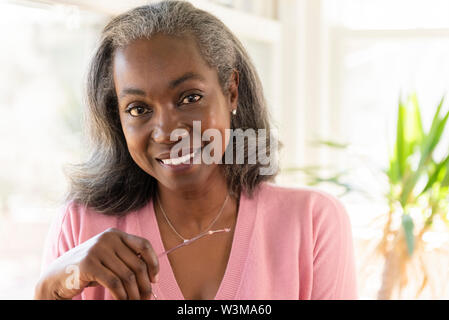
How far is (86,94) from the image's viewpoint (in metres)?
1.22

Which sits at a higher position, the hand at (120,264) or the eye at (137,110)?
the eye at (137,110)

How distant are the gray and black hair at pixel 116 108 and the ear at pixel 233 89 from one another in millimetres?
19

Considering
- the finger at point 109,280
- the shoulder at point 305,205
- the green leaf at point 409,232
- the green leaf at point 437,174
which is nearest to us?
the finger at point 109,280

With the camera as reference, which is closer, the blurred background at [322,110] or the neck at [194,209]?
the neck at [194,209]

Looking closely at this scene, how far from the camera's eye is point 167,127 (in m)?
1.01

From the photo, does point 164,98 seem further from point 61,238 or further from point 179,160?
point 61,238

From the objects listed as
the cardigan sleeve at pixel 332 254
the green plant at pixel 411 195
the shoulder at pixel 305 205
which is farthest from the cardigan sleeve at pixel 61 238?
the green plant at pixel 411 195

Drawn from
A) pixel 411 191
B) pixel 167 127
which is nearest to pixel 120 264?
pixel 167 127

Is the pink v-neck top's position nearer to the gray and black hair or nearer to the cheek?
the gray and black hair

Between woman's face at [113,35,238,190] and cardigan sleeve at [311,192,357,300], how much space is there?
0.97 feet

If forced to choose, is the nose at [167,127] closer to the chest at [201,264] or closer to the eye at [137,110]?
the eye at [137,110]

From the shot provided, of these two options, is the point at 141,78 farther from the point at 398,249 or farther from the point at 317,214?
the point at 398,249

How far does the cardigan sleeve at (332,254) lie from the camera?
1184 millimetres

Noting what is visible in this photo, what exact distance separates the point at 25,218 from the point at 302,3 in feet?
4.93
